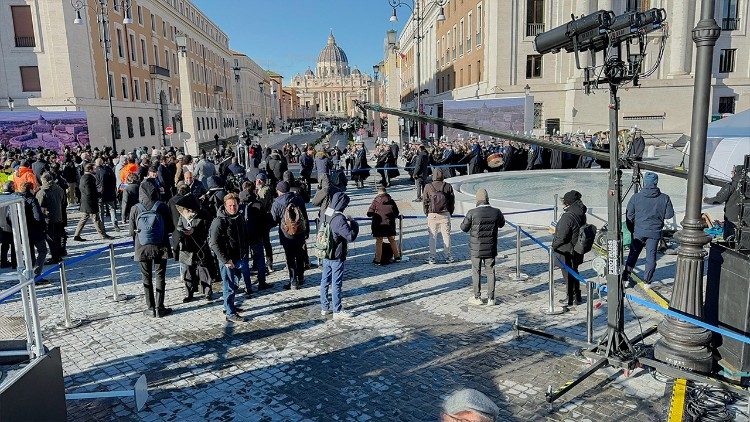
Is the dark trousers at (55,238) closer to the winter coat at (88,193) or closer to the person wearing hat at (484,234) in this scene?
the winter coat at (88,193)

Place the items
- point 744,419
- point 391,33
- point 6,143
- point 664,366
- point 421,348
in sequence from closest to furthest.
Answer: point 744,419 < point 664,366 < point 421,348 < point 6,143 < point 391,33

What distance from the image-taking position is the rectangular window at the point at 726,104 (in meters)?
35.0

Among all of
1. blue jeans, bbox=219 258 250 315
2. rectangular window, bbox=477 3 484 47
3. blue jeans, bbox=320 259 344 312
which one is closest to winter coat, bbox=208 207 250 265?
blue jeans, bbox=219 258 250 315

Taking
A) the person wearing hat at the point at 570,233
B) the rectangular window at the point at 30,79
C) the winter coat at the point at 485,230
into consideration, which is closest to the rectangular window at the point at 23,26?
the rectangular window at the point at 30,79

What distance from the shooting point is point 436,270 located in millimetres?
9555

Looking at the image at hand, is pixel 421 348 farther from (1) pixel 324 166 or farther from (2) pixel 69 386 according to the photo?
(1) pixel 324 166

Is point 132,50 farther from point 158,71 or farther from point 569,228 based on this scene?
point 569,228

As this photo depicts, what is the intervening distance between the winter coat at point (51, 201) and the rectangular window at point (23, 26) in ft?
91.7

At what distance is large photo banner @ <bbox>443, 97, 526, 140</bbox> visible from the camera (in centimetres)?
2823

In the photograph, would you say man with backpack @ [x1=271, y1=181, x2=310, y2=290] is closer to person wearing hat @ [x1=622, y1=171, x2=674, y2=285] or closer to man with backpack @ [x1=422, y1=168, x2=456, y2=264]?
man with backpack @ [x1=422, y1=168, x2=456, y2=264]

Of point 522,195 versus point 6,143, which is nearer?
point 522,195

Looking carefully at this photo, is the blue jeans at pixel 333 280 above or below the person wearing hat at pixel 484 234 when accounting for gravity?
below

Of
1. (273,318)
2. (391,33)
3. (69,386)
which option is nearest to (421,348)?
(273,318)

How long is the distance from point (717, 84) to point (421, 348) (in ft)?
123
